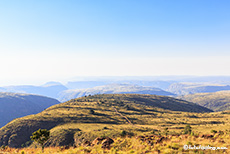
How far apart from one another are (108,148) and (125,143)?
→ 3257 mm

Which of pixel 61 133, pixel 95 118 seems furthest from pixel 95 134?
pixel 95 118

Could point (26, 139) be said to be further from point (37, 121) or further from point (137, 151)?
point (137, 151)

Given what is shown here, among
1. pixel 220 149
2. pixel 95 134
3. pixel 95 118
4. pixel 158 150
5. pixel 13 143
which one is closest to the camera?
pixel 220 149

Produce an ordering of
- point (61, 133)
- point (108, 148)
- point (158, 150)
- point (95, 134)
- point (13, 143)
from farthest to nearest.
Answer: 1. point (13, 143)
2. point (61, 133)
3. point (95, 134)
4. point (108, 148)
5. point (158, 150)

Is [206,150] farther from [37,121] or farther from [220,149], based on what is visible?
[37,121]

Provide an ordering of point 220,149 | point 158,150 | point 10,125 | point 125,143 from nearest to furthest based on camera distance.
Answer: point 220,149, point 158,150, point 125,143, point 10,125

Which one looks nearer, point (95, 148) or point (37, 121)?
point (95, 148)

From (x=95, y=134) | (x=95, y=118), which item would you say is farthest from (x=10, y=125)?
(x=95, y=134)

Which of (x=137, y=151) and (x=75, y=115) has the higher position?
(x=137, y=151)

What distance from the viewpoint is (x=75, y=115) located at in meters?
113

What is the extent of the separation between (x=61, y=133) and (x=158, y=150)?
225 ft

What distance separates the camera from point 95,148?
73.9 feet

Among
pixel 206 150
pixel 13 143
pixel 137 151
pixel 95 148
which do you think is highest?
pixel 206 150

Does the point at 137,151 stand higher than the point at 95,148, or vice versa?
the point at 137,151
